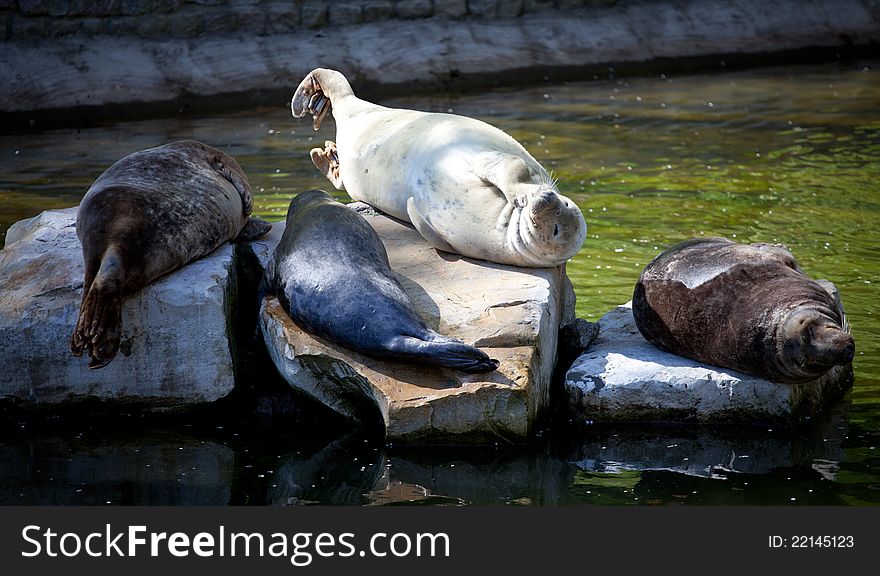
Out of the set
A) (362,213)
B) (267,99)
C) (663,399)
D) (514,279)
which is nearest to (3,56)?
(267,99)

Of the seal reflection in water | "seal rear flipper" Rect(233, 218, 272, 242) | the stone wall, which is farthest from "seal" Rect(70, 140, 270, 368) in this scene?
the stone wall

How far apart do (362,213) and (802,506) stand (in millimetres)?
2867

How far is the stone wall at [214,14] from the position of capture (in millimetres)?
12195

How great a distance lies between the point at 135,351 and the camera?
5.12 m

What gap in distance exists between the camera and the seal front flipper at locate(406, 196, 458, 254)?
5742 millimetres

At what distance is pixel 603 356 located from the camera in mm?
5219

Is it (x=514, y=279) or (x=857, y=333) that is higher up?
(x=514, y=279)

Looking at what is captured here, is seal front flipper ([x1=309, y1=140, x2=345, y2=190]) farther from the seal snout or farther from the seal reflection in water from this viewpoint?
the seal snout

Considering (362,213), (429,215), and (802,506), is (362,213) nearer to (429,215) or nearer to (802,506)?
(429,215)

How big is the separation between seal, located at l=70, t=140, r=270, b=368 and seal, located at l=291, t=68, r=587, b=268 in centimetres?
65

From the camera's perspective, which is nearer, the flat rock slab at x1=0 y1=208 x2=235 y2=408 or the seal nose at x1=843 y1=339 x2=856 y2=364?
the seal nose at x1=843 y1=339 x2=856 y2=364

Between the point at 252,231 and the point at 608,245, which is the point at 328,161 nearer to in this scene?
the point at 252,231

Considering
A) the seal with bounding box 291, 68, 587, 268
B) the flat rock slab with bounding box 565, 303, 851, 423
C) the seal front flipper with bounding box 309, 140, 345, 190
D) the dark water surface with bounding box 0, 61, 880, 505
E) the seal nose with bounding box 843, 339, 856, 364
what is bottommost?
the dark water surface with bounding box 0, 61, 880, 505

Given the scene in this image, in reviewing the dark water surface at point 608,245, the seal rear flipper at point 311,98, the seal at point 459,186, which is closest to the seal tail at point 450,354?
the dark water surface at point 608,245
